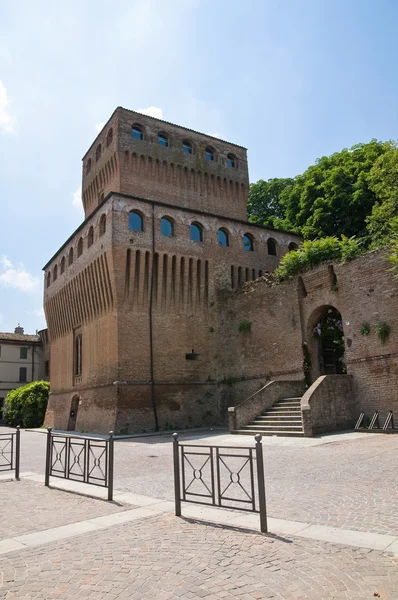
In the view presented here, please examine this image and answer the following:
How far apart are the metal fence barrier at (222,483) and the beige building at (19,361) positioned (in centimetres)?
3689

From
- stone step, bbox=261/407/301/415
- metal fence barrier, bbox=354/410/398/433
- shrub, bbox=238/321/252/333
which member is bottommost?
metal fence barrier, bbox=354/410/398/433

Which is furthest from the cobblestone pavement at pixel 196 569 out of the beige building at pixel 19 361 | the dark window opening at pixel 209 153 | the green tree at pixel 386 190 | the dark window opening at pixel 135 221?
the beige building at pixel 19 361

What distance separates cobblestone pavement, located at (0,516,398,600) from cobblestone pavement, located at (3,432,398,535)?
3.41ft

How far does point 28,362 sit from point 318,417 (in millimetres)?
36310

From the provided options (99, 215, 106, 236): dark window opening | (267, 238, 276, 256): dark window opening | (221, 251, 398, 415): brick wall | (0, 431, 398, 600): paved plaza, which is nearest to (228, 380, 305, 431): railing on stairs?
(221, 251, 398, 415): brick wall

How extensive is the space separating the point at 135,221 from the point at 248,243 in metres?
7.50

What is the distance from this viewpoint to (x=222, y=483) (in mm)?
8148

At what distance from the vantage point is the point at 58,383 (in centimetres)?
2906

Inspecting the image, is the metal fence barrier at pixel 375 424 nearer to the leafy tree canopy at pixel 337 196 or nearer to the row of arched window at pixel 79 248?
the leafy tree canopy at pixel 337 196

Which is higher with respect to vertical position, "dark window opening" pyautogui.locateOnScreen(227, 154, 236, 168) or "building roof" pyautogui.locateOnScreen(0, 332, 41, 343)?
"dark window opening" pyautogui.locateOnScreen(227, 154, 236, 168)

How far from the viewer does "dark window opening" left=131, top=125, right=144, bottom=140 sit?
90.5ft

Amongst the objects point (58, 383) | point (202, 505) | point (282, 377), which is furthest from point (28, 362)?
point (202, 505)

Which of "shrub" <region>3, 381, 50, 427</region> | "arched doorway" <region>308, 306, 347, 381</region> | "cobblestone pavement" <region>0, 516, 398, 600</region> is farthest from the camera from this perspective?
"shrub" <region>3, 381, 50, 427</region>

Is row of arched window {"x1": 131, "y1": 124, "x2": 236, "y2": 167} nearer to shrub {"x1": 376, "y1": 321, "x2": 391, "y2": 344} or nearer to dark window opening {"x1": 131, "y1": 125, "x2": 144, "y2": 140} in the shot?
dark window opening {"x1": 131, "y1": 125, "x2": 144, "y2": 140}
